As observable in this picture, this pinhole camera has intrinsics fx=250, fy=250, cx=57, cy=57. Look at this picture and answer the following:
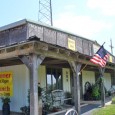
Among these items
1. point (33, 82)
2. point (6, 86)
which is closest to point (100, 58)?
point (33, 82)

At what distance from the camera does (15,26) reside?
10.3m

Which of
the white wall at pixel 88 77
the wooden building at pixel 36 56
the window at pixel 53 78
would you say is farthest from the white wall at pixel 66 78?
the white wall at pixel 88 77

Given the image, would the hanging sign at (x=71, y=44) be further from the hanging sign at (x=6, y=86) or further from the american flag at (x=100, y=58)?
the hanging sign at (x=6, y=86)

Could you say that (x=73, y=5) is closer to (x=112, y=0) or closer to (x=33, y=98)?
(x=112, y=0)

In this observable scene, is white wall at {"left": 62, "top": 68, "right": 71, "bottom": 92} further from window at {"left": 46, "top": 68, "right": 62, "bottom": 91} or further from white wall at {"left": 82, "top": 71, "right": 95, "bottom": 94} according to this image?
white wall at {"left": 82, "top": 71, "right": 95, "bottom": 94}

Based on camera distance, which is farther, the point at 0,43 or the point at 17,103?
the point at 17,103

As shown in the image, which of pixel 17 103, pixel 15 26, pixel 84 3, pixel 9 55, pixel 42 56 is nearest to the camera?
pixel 42 56

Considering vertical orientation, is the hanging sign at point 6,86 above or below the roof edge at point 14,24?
below

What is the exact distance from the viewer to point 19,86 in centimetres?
1363

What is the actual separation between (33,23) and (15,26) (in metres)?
0.82

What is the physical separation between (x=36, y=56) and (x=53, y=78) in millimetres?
6990

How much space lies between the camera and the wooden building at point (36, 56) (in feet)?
28.1

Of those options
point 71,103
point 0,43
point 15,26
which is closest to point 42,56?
point 15,26

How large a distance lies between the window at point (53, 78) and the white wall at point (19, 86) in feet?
6.06
